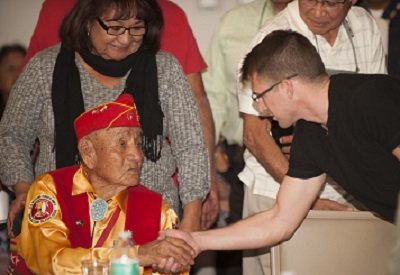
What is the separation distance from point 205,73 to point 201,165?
1.15 meters

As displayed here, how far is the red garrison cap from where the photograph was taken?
377 centimetres

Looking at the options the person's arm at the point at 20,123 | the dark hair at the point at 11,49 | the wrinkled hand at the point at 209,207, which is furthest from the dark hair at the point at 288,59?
the dark hair at the point at 11,49

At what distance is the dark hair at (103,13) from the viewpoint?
4008 mm

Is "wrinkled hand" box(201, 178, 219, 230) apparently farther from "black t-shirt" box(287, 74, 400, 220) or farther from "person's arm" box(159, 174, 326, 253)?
"black t-shirt" box(287, 74, 400, 220)

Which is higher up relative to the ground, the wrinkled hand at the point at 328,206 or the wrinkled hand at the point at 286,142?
the wrinkled hand at the point at 286,142

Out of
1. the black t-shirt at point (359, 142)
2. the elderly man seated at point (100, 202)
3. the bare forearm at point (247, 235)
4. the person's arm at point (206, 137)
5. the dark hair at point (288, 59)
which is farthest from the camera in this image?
the person's arm at point (206, 137)

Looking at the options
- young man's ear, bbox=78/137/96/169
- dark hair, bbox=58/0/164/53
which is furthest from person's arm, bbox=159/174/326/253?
dark hair, bbox=58/0/164/53

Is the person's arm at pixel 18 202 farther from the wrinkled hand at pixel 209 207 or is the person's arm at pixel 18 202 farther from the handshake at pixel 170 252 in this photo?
the wrinkled hand at pixel 209 207

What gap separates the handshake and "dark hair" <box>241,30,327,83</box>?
0.70 metres

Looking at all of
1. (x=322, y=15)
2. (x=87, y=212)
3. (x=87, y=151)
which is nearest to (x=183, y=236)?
(x=87, y=212)

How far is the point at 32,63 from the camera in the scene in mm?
4145

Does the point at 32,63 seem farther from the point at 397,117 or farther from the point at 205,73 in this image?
the point at 397,117

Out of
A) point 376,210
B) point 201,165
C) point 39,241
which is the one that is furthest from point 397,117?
point 39,241

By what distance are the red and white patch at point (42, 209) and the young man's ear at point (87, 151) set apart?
8.9 inches
